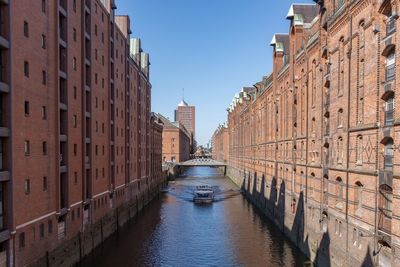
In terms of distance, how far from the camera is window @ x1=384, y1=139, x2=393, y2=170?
680 inches

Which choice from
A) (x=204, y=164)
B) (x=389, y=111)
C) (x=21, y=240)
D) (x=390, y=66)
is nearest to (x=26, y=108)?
(x=21, y=240)

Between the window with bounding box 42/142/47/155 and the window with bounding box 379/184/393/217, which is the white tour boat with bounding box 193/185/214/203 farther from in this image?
the window with bounding box 379/184/393/217

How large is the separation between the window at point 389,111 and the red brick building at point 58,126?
58.7 feet

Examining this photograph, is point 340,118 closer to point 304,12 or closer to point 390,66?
point 390,66

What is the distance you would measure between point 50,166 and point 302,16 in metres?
24.4

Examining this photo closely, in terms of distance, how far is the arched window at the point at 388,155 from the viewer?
17294 mm

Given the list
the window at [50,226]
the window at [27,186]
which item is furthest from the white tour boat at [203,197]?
the window at [27,186]

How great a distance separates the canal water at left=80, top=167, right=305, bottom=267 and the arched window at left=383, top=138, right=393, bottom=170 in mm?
13689

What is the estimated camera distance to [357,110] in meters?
20.7

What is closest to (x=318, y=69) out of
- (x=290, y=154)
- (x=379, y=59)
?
(x=379, y=59)

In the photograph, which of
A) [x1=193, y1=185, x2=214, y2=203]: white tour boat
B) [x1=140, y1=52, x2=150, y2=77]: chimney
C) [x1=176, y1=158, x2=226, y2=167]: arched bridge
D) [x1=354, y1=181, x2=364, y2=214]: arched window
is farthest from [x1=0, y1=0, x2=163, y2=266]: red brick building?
[x1=176, y1=158, x2=226, y2=167]: arched bridge

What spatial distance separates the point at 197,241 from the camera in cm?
3747

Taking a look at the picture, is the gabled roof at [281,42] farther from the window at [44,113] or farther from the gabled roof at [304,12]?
the window at [44,113]

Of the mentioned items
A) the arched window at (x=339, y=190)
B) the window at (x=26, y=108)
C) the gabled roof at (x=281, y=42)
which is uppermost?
the gabled roof at (x=281, y=42)
